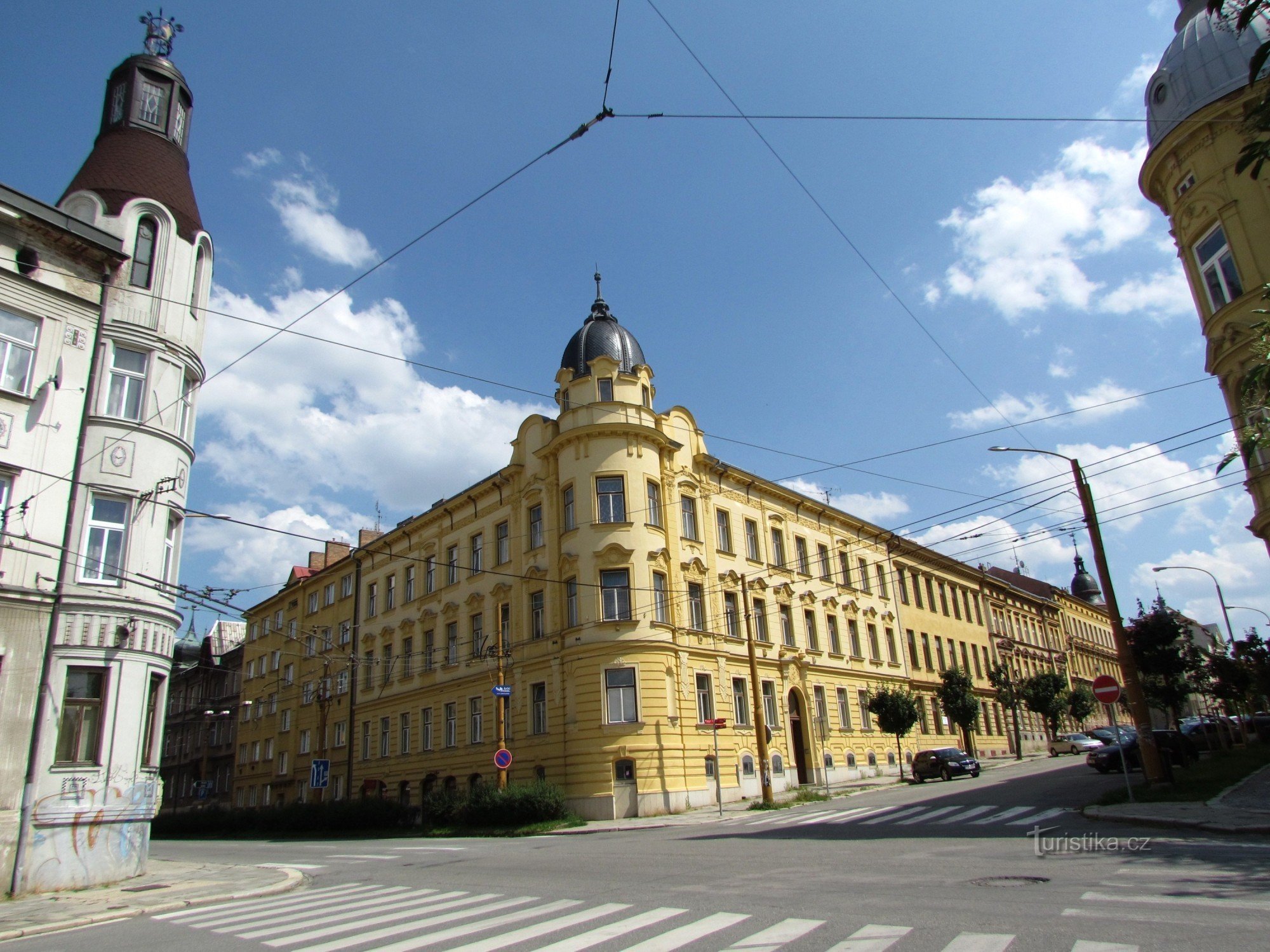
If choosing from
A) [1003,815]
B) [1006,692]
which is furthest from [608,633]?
[1006,692]

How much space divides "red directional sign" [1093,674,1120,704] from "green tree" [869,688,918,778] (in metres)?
20.5

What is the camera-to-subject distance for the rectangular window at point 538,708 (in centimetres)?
3102

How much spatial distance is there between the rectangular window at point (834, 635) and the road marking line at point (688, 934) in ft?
109

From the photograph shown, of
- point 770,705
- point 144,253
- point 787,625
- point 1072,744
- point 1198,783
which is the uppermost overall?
point 144,253

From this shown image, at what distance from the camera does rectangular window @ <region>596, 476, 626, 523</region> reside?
3100cm

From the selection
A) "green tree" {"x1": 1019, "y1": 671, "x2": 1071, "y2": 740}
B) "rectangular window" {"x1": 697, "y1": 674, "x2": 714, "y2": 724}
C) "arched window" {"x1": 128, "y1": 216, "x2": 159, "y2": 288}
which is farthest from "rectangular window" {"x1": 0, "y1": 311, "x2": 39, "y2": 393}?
"green tree" {"x1": 1019, "y1": 671, "x2": 1071, "y2": 740}

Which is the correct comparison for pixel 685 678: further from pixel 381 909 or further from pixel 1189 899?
pixel 1189 899

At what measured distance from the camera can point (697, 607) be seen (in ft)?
108

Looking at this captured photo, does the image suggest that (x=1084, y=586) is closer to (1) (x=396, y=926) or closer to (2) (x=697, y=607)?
(2) (x=697, y=607)

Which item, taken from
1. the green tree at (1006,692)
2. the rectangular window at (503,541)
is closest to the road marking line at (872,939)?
the rectangular window at (503,541)

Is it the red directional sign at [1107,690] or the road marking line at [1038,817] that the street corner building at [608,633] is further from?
the red directional sign at [1107,690]

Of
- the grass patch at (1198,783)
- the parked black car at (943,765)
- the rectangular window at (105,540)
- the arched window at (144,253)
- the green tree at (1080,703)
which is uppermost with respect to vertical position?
the arched window at (144,253)

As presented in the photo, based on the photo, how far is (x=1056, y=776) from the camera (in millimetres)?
29062

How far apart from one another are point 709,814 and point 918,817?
370 inches
